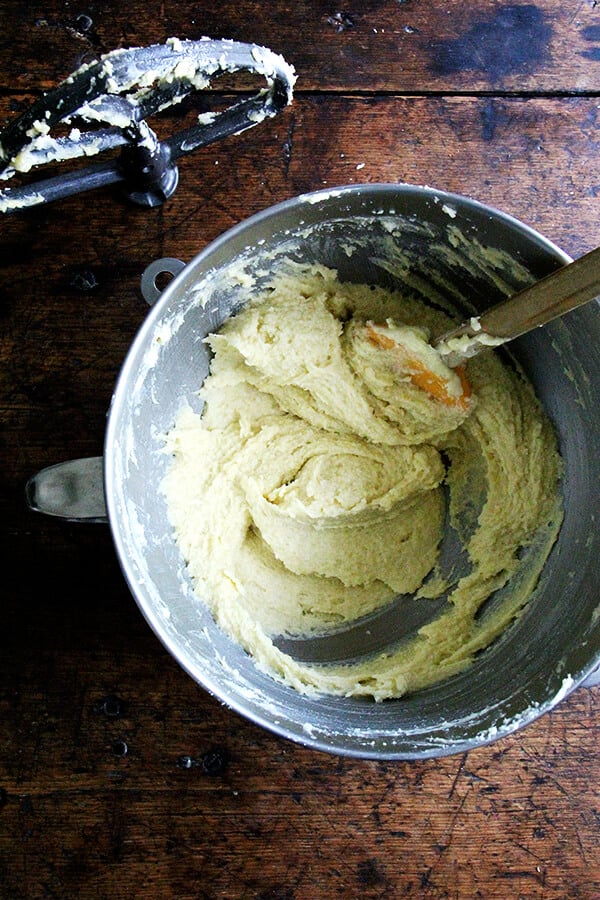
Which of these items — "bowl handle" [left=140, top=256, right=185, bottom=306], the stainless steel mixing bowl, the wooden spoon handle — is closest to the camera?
the wooden spoon handle

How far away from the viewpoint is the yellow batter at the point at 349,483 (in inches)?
56.6

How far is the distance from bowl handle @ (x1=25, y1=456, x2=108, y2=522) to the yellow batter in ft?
0.46

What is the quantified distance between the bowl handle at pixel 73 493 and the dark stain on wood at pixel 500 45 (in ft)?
3.43

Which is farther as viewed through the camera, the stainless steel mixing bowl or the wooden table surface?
the wooden table surface

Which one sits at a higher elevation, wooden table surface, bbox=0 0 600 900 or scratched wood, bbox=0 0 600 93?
scratched wood, bbox=0 0 600 93

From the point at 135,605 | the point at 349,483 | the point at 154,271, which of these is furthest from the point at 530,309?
the point at 135,605

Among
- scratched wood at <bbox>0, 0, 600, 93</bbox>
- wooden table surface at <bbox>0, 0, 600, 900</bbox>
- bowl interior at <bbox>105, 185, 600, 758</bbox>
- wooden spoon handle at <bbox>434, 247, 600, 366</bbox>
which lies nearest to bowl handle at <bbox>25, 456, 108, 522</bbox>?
bowl interior at <bbox>105, 185, 600, 758</bbox>

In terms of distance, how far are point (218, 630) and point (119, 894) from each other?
21.3 inches

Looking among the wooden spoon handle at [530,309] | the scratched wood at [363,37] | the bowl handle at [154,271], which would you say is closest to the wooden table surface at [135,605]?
the scratched wood at [363,37]

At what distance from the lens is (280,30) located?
1594 millimetres

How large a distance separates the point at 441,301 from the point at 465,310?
5 cm

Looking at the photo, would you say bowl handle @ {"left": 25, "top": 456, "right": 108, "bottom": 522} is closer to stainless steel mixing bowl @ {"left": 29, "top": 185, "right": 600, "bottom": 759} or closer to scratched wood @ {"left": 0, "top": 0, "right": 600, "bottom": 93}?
stainless steel mixing bowl @ {"left": 29, "top": 185, "right": 600, "bottom": 759}

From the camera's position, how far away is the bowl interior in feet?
4.08

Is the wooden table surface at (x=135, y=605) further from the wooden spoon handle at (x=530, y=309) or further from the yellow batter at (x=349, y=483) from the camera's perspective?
the wooden spoon handle at (x=530, y=309)
